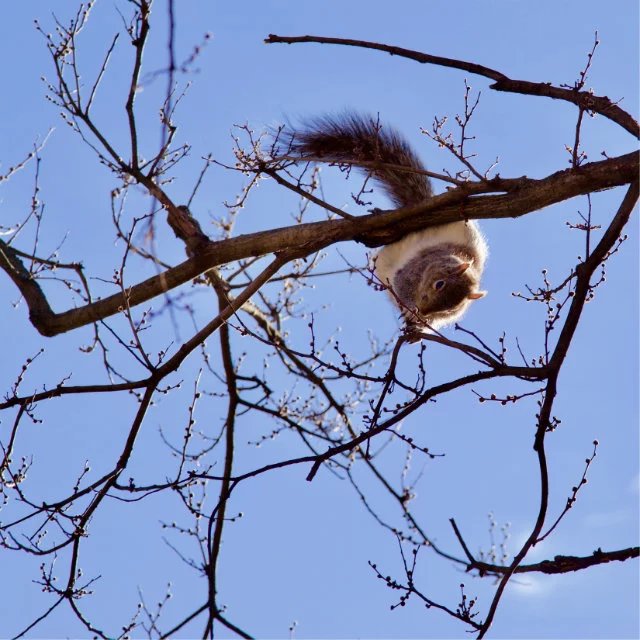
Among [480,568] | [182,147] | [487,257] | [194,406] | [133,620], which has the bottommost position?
[480,568]

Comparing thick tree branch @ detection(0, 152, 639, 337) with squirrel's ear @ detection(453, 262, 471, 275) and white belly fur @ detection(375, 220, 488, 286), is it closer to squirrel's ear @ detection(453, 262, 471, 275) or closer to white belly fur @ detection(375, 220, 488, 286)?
white belly fur @ detection(375, 220, 488, 286)

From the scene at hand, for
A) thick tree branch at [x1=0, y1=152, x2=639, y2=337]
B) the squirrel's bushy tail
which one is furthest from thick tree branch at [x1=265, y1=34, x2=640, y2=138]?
the squirrel's bushy tail

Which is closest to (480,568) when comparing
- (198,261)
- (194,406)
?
(194,406)

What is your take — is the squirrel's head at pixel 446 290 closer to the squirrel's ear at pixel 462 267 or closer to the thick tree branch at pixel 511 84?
the squirrel's ear at pixel 462 267

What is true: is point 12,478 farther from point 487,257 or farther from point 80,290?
point 487,257

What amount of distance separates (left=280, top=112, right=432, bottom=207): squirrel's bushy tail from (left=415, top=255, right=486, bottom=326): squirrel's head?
0.50 meters

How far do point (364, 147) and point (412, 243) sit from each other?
0.71 meters

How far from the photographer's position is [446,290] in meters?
6.06

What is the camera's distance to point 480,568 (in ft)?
10.0

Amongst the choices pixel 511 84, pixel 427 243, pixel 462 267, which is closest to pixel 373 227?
pixel 511 84

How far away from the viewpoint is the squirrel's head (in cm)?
582

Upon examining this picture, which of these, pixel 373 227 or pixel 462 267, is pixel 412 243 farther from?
pixel 373 227

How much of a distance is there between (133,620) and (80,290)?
192 centimetres

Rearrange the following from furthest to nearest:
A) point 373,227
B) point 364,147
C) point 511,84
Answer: point 364,147 < point 373,227 < point 511,84
